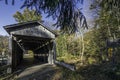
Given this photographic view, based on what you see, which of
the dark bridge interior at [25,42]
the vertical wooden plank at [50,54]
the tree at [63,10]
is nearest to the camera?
the tree at [63,10]

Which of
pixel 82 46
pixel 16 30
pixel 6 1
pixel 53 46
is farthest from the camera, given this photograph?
pixel 82 46

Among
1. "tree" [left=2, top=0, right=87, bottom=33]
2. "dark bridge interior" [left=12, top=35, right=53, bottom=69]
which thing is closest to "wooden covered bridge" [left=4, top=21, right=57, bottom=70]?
"dark bridge interior" [left=12, top=35, right=53, bottom=69]

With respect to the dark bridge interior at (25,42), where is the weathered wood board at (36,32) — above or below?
above

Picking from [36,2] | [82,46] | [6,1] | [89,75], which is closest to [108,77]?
[89,75]

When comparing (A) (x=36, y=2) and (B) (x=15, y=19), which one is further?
(B) (x=15, y=19)

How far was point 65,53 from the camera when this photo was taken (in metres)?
31.0

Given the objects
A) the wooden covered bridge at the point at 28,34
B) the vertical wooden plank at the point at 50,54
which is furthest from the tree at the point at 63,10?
the vertical wooden plank at the point at 50,54

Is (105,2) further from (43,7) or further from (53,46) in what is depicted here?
(53,46)

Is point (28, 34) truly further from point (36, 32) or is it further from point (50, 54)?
point (50, 54)

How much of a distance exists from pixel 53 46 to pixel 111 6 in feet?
39.7

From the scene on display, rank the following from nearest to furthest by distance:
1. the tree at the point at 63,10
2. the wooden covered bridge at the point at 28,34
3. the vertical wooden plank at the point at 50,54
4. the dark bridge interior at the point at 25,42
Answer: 1. the tree at the point at 63,10
2. the wooden covered bridge at the point at 28,34
3. the dark bridge interior at the point at 25,42
4. the vertical wooden plank at the point at 50,54

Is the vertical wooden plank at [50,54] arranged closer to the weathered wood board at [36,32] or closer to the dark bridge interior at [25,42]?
the dark bridge interior at [25,42]

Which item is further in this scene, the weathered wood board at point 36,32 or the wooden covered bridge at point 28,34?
the weathered wood board at point 36,32

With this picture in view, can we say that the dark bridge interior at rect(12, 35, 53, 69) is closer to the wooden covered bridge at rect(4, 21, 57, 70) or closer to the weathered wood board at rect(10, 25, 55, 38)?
the wooden covered bridge at rect(4, 21, 57, 70)
